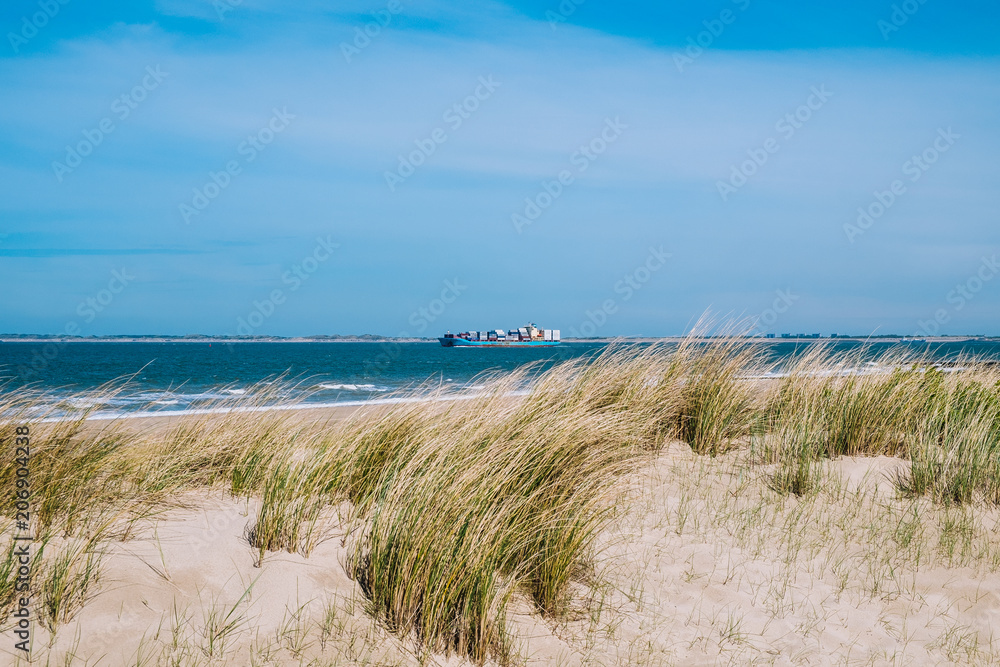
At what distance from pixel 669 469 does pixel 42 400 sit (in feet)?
17.2

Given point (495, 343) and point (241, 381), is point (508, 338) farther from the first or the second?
point (241, 381)

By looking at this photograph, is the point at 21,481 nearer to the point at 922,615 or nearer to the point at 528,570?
the point at 528,570

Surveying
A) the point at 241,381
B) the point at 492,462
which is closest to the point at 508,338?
the point at 241,381

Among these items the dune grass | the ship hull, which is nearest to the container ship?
the ship hull

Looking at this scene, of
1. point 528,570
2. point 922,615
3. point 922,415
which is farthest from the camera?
point 922,415

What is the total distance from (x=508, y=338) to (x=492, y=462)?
3840 inches

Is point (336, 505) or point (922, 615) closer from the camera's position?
point (922, 615)

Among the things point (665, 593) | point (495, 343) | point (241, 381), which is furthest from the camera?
point (495, 343)

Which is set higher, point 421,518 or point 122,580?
A: point 421,518

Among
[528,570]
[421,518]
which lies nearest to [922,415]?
[528,570]

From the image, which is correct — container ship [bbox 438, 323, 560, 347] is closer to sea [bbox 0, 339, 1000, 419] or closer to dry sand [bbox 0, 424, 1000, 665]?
sea [bbox 0, 339, 1000, 419]

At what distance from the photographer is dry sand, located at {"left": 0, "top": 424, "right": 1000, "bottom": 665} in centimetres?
262

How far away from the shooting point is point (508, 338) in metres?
101

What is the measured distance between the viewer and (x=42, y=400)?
17.6 ft
